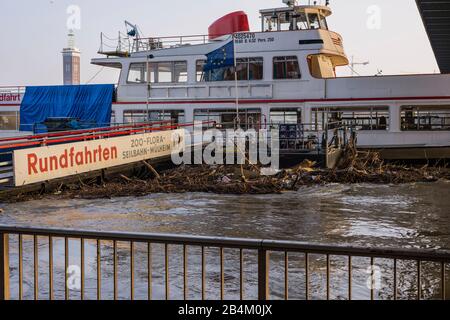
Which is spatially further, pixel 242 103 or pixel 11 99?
pixel 11 99

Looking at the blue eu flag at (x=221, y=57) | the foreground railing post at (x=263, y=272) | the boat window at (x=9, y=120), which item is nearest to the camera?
the foreground railing post at (x=263, y=272)

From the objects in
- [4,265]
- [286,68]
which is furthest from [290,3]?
[4,265]

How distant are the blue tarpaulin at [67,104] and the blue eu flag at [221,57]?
16.8ft

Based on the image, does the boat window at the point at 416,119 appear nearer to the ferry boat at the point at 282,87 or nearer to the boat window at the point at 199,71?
the ferry boat at the point at 282,87

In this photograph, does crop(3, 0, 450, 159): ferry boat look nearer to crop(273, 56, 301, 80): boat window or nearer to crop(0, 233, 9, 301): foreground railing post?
crop(273, 56, 301, 80): boat window

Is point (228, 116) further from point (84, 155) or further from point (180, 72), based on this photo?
point (84, 155)

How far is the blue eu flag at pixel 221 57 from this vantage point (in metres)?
24.3

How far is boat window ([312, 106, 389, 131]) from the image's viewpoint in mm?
23000

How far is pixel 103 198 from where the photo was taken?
15.8m

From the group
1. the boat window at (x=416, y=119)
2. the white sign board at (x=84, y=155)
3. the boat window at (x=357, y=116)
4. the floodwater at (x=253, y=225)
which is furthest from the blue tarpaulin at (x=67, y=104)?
the boat window at (x=416, y=119)

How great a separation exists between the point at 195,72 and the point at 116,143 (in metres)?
7.92
